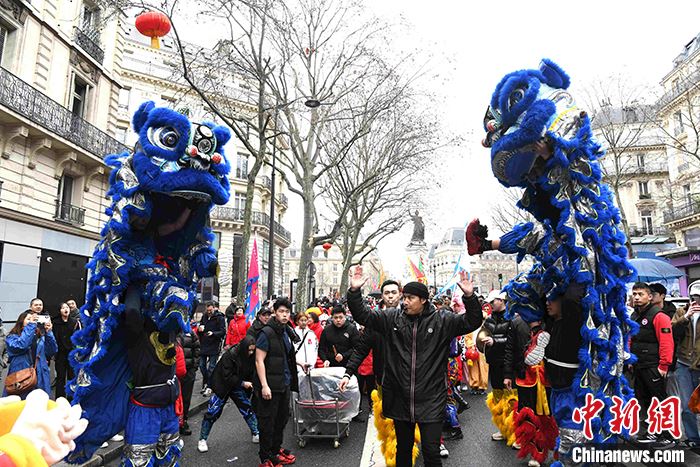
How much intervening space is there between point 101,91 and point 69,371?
42.4 ft

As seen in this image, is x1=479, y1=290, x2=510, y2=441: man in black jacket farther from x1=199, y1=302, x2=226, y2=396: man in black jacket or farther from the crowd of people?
x1=199, y1=302, x2=226, y2=396: man in black jacket

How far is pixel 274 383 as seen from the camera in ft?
16.8

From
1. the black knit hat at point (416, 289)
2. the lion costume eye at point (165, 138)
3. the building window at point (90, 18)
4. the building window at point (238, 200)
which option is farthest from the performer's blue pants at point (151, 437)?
the building window at point (238, 200)

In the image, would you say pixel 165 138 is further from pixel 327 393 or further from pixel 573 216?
pixel 327 393

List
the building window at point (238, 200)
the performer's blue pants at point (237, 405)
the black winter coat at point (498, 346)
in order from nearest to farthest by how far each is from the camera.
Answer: the performer's blue pants at point (237, 405), the black winter coat at point (498, 346), the building window at point (238, 200)

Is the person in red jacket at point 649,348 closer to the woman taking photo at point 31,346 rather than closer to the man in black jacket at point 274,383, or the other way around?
the man in black jacket at point 274,383

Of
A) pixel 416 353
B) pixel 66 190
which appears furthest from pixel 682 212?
pixel 66 190

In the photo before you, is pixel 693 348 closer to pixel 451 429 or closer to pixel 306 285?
pixel 451 429

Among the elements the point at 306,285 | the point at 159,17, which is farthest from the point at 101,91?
the point at 159,17

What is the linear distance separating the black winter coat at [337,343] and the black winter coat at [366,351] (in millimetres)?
1733

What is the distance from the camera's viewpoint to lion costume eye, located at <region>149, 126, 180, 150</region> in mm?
3305

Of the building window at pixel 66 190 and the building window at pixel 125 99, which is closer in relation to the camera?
the building window at pixel 66 190

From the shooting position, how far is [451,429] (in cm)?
603

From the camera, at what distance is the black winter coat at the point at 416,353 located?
3.64m
